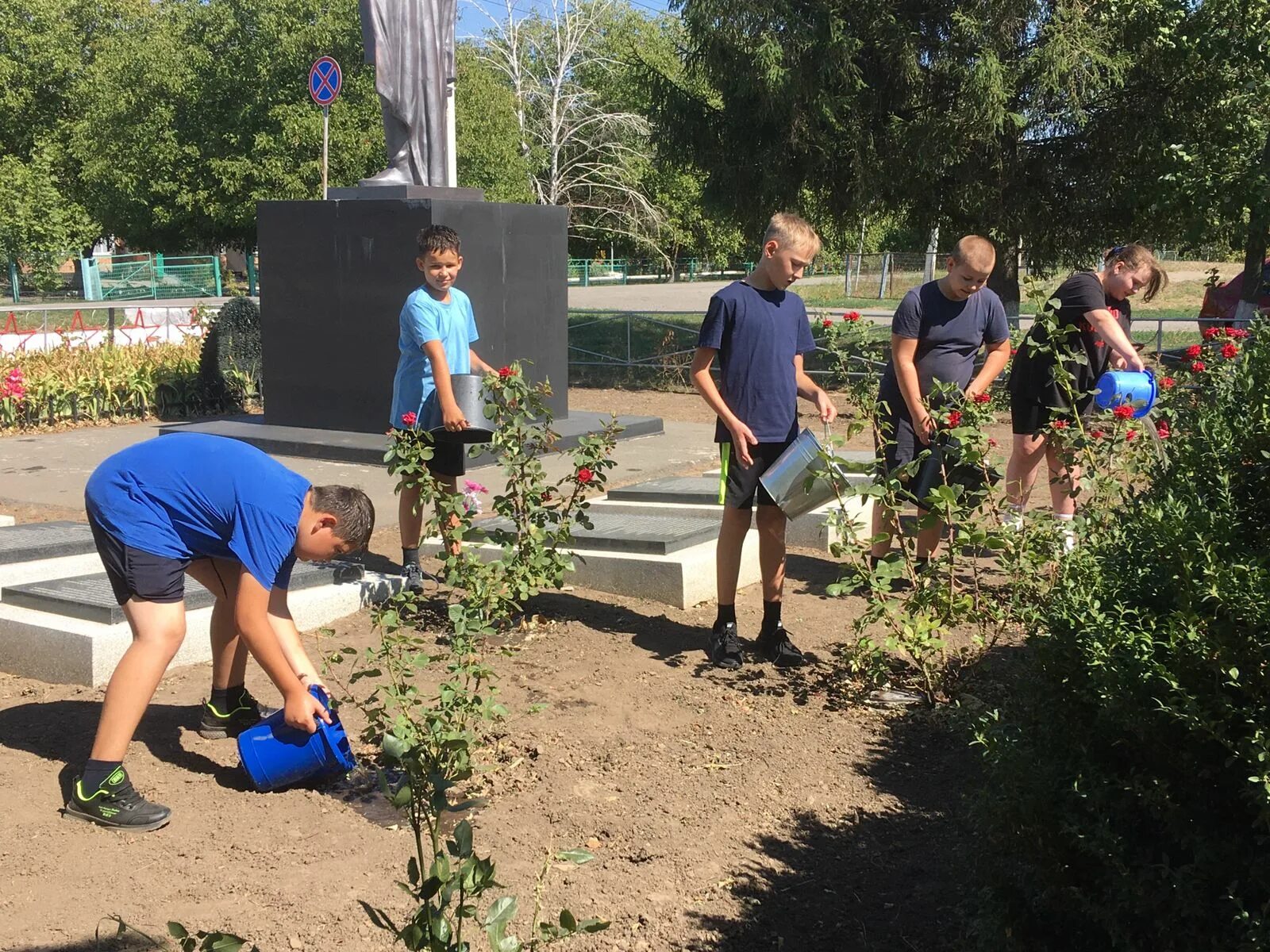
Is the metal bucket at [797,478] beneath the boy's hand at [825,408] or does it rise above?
beneath

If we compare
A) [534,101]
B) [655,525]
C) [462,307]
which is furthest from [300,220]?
[534,101]

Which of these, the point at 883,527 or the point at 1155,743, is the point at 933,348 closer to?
the point at 883,527

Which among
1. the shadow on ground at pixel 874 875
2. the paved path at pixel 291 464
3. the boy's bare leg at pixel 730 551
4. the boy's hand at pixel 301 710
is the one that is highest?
the boy's bare leg at pixel 730 551

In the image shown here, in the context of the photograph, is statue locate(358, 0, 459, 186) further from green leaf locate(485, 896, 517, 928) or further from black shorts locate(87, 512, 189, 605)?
green leaf locate(485, 896, 517, 928)

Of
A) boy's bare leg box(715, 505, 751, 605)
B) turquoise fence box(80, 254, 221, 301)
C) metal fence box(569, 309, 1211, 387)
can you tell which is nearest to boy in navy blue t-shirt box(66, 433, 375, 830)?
boy's bare leg box(715, 505, 751, 605)

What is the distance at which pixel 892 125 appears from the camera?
44.4ft

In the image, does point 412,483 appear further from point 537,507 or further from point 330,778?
point 330,778

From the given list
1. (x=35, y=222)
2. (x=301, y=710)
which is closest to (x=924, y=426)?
(x=301, y=710)

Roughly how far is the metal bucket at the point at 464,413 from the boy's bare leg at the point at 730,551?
1114 mm

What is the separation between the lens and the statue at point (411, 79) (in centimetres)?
888

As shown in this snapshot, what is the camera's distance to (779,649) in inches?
178

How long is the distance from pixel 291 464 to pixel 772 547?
4.84m

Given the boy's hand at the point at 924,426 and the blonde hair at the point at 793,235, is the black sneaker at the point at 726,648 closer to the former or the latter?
the boy's hand at the point at 924,426

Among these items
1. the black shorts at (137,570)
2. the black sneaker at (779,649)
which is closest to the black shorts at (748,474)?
the black sneaker at (779,649)
